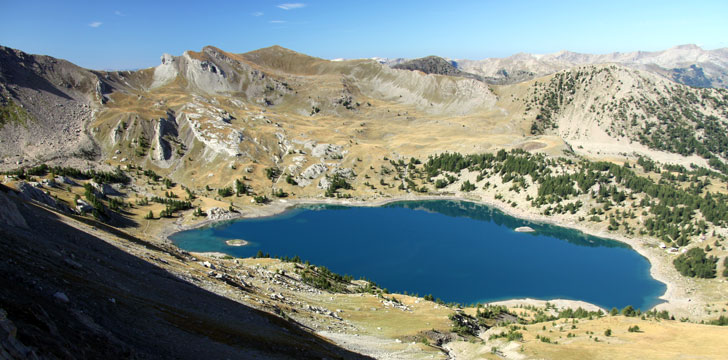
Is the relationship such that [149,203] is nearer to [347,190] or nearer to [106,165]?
[106,165]

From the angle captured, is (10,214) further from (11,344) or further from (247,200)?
(247,200)

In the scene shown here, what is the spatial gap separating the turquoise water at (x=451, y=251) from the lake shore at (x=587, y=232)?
212 cm

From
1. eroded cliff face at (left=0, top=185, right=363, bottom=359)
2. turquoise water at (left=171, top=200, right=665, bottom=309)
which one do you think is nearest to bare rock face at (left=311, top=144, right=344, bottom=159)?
turquoise water at (left=171, top=200, right=665, bottom=309)

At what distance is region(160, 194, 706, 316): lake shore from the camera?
7719cm

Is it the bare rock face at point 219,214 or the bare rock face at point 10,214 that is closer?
the bare rock face at point 10,214

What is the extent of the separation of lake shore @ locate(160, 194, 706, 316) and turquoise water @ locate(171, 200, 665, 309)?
2.12 metres

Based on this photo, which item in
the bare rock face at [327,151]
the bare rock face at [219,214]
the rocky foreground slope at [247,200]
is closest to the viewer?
the rocky foreground slope at [247,200]

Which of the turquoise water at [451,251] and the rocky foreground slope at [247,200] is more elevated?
the rocky foreground slope at [247,200]

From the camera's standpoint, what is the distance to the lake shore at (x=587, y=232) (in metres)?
77.2

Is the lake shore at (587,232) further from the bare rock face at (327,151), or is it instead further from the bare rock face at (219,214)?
the bare rock face at (327,151)

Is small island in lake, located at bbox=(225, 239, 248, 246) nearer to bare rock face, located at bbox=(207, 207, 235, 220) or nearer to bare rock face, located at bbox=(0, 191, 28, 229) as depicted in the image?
bare rock face, located at bbox=(207, 207, 235, 220)

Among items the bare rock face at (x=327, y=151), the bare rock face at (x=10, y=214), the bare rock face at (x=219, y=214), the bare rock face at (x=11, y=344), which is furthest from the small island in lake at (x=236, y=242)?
the bare rock face at (x=11, y=344)

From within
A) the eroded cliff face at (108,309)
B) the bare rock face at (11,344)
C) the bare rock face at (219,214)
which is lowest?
the bare rock face at (219,214)

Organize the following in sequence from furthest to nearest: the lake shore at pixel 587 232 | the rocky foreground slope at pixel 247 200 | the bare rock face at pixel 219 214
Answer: the bare rock face at pixel 219 214
the lake shore at pixel 587 232
the rocky foreground slope at pixel 247 200
